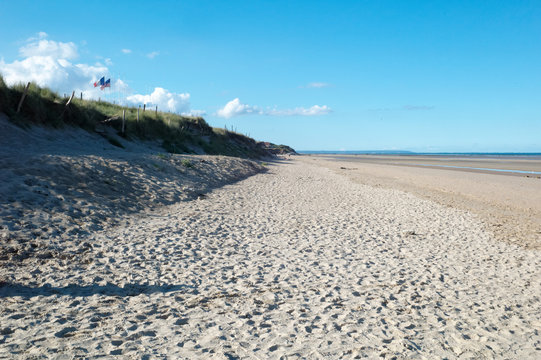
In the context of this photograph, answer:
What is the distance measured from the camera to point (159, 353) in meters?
3.46

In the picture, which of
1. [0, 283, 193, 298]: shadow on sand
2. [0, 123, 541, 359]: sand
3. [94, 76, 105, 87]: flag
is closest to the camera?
[0, 123, 541, 359]: sand

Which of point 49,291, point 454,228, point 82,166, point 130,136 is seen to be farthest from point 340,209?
point 130,136

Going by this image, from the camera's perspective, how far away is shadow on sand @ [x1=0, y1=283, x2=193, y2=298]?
451 centimetres

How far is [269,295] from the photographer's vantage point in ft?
16.4

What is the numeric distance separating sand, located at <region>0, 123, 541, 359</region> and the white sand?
20 mm

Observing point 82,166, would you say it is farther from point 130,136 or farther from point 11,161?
point 130,136

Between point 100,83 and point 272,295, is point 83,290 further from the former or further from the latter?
point 100,83

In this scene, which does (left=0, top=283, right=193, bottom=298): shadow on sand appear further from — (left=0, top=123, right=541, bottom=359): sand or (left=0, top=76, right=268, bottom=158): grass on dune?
(left=0, top=76, right=268, bottom=158): grass on dune

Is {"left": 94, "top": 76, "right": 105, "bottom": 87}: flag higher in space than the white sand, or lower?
higher

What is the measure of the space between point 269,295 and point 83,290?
8.15 feet

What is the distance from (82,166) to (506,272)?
10.8 m

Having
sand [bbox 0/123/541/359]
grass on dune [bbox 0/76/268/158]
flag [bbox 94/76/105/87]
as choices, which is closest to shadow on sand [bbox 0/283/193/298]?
sand [bbox 0/123/541/359]

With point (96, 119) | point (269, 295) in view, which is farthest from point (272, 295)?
point (96, 119)

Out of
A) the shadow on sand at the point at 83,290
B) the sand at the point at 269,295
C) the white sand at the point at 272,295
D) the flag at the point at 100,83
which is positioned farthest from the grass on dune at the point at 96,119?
the shadow on sand at the point at 83,290
